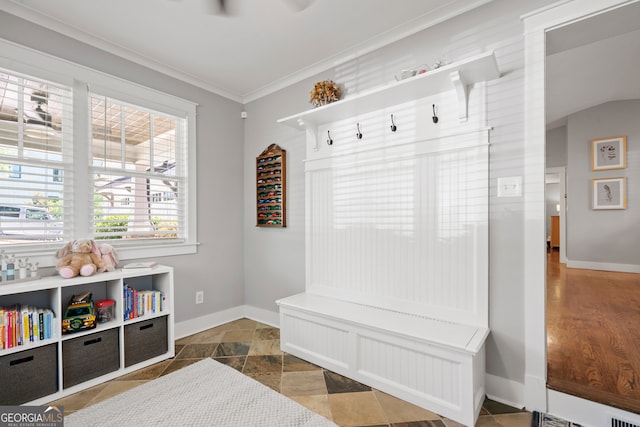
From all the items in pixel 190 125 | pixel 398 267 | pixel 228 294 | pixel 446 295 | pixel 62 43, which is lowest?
pixel 228 294

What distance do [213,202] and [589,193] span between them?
21.1 ft

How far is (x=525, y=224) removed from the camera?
1783 mm

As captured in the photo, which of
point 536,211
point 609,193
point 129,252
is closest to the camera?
point 536,211

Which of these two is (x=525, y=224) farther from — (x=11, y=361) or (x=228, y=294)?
(x=11, y=361)

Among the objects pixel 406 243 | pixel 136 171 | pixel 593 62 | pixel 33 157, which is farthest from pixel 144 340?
pixel 593 62

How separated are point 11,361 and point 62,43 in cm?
218

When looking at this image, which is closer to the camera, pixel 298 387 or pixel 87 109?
pixel 298 387

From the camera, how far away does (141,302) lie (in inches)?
93.5

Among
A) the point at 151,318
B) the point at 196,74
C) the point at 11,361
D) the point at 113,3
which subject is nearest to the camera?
the point at 11,361

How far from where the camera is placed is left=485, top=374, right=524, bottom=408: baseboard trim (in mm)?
1804

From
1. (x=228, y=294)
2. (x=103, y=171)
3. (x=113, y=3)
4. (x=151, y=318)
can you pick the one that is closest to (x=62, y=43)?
(x=113, y=3)

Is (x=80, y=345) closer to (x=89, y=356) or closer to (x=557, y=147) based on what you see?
(x=89, y=356)

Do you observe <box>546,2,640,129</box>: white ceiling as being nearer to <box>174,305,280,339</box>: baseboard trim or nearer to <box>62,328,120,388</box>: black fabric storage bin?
<box>174,305,280,339</box>: baseboard trim

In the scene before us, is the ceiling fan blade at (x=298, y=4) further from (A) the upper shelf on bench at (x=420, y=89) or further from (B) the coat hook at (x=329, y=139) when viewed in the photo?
(B) the coat hook at (x=329, y=139)
